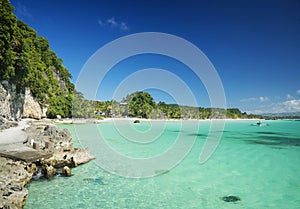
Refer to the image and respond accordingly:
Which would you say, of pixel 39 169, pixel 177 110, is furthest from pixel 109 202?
pixel 177 110

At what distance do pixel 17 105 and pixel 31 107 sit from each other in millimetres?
5589

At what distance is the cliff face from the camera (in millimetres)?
20986

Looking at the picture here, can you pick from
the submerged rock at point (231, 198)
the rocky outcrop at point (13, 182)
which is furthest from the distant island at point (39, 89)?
the submerged rock at point (231, 198)

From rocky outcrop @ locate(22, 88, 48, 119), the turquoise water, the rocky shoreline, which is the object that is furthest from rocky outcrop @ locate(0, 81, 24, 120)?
the turquoise water

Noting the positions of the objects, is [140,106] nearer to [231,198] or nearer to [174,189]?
[174,189]

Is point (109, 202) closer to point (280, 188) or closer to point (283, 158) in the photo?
point (280, 188)

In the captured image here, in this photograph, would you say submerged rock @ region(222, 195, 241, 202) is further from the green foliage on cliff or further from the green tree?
the green tree

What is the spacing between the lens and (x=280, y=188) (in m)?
8.02

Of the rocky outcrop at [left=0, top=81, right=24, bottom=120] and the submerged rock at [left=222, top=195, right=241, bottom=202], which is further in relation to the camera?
the rocky outcrop at [left=0, top=81, right=24, bottom=120]

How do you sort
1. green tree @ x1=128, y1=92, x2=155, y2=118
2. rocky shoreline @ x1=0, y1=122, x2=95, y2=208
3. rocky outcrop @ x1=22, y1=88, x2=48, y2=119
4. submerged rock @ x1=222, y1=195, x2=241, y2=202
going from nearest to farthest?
rocky shoreline @ x1=0, y1=122, x2=95, y2=208
submerged rock @ x1=222, y1=195, x2=241, y2=202
rocky outcrop @ x1=22, y1=88, x2=48, y2=119
green tree @ x1=128, y1=92, x2=155, y2=118

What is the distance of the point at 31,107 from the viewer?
32.2m

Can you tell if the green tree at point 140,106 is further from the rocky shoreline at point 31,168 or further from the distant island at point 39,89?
the rocky shoreline at point 31,168

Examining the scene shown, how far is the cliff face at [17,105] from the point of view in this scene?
2099 cm

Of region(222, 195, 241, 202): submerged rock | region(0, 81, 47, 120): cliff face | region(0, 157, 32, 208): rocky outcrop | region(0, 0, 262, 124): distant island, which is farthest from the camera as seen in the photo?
region(0, 81, 47, 120): cliff face
